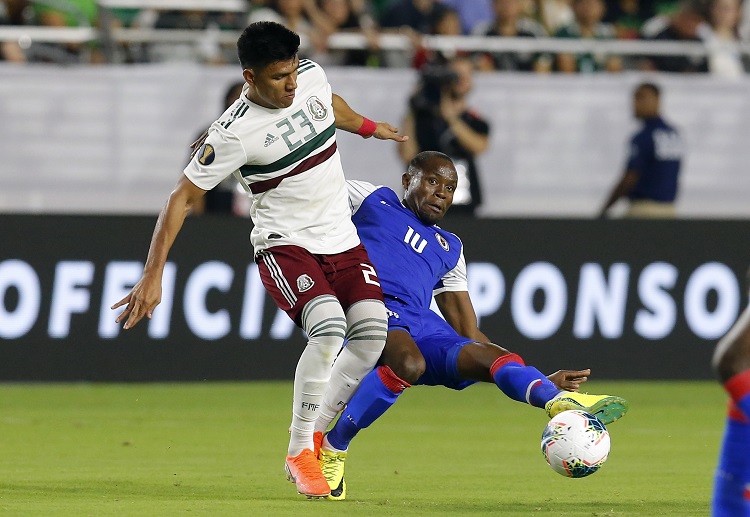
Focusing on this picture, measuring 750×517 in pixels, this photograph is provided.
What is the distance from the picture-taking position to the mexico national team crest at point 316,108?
727cm

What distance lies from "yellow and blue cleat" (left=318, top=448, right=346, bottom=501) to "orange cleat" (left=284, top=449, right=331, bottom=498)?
0.07m

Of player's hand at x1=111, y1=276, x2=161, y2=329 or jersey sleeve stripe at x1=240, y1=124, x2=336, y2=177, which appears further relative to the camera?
jersey sleeve stripe at x1=240, y1=124, x2=336, y2=177

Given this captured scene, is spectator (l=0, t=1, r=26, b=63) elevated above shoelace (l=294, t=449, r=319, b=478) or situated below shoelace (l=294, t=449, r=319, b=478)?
above

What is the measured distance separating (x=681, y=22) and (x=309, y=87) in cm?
887

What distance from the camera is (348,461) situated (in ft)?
28.2

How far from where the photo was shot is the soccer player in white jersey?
22.7ft

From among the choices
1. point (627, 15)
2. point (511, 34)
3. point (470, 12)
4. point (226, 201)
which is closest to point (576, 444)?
point (226, 201)

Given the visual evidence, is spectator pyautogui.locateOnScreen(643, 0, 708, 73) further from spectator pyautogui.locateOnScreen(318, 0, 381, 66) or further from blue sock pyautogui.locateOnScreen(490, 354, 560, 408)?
blue sock pyautogui.locateOnScreen(490, 354, 560, 408)

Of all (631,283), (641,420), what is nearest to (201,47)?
(631,283)

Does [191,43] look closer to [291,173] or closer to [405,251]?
[405,251]

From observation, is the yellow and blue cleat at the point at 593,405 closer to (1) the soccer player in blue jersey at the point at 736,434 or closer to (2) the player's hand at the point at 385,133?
(2) the player's hand at the point at 385,133

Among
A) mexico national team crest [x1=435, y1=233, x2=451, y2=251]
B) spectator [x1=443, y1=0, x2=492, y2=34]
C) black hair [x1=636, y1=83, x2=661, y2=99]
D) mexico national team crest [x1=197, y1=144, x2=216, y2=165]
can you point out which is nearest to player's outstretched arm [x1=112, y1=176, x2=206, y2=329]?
mexico national team crest [x1=197, y1=144, x2=216, y2=165]

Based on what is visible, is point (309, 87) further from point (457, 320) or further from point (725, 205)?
point (725, 205)

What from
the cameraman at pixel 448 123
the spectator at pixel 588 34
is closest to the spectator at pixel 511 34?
the spectator at pixel 588 34
